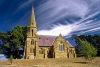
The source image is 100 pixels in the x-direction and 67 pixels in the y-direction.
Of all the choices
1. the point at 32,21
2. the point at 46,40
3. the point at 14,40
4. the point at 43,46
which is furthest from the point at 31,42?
→ the point at 32,21

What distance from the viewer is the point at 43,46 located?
208ft

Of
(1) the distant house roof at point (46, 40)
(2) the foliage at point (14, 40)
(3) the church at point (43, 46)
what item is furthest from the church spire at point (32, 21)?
(1) the distant house roof at point (46, 40)

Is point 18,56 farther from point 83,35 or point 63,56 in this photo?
point 83,35

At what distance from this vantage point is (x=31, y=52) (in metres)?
62.2

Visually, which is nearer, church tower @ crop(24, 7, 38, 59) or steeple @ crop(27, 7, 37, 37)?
church tower @ crop(24, 7, 38, 59)

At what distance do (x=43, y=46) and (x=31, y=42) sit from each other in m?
5.71

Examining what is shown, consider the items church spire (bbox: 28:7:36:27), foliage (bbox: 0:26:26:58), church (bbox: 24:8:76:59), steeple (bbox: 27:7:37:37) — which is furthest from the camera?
church spire (bbox: 28:7:36:27)

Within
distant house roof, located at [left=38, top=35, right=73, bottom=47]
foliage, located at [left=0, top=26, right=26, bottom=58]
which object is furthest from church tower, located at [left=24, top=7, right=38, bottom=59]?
foliage, located at [left=0, top=26, right=26, bottom=58]

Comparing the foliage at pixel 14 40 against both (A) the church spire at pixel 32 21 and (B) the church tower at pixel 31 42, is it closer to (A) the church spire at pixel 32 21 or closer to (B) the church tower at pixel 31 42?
(B) the church tower at pixel 31 42

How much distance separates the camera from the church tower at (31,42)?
61688 mm

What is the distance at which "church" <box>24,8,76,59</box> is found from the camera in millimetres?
62094

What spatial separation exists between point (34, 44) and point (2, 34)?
54.9ft

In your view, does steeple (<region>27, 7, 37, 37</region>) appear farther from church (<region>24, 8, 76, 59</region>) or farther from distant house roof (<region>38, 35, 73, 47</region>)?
distant house roof (<region>38, 35, 73, 47</region>)

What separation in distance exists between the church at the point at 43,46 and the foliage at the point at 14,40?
14.8 ft
